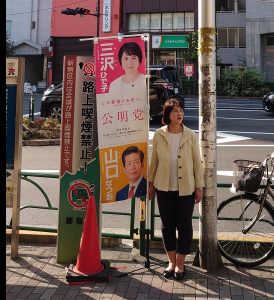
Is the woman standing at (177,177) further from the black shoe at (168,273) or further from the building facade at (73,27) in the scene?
the building facade at (73,27)

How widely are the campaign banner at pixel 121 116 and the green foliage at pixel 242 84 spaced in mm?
29677

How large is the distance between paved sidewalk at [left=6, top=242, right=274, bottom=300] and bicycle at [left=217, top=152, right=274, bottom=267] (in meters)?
0.15

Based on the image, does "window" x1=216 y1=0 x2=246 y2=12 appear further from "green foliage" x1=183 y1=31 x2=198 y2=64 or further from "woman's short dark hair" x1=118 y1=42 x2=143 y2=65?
"woman's short dark hair" x1=118 y1=42 x2=143 y2=65

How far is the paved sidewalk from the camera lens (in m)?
4.03

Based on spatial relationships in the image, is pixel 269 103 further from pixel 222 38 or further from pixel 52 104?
pixel 222 38

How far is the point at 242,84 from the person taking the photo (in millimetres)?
33844

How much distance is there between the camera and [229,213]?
16.3ft

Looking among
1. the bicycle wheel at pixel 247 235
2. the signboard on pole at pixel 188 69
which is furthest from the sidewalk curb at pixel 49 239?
the signboard on pole at pixel 188 69

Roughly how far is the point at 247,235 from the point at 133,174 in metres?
1.47

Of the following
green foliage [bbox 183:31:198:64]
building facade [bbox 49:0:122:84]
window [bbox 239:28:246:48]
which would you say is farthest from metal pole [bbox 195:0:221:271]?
building facade [bbox 49:0:122:84]

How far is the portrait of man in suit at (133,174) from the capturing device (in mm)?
4527

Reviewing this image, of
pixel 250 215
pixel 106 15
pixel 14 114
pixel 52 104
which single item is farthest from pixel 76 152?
pixel 106 15

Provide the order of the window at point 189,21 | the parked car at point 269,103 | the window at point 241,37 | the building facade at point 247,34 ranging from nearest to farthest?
the parked car at point 269,103 < the building facade at point 247,34 < the window at point 241,37 < the window at point 189,21
